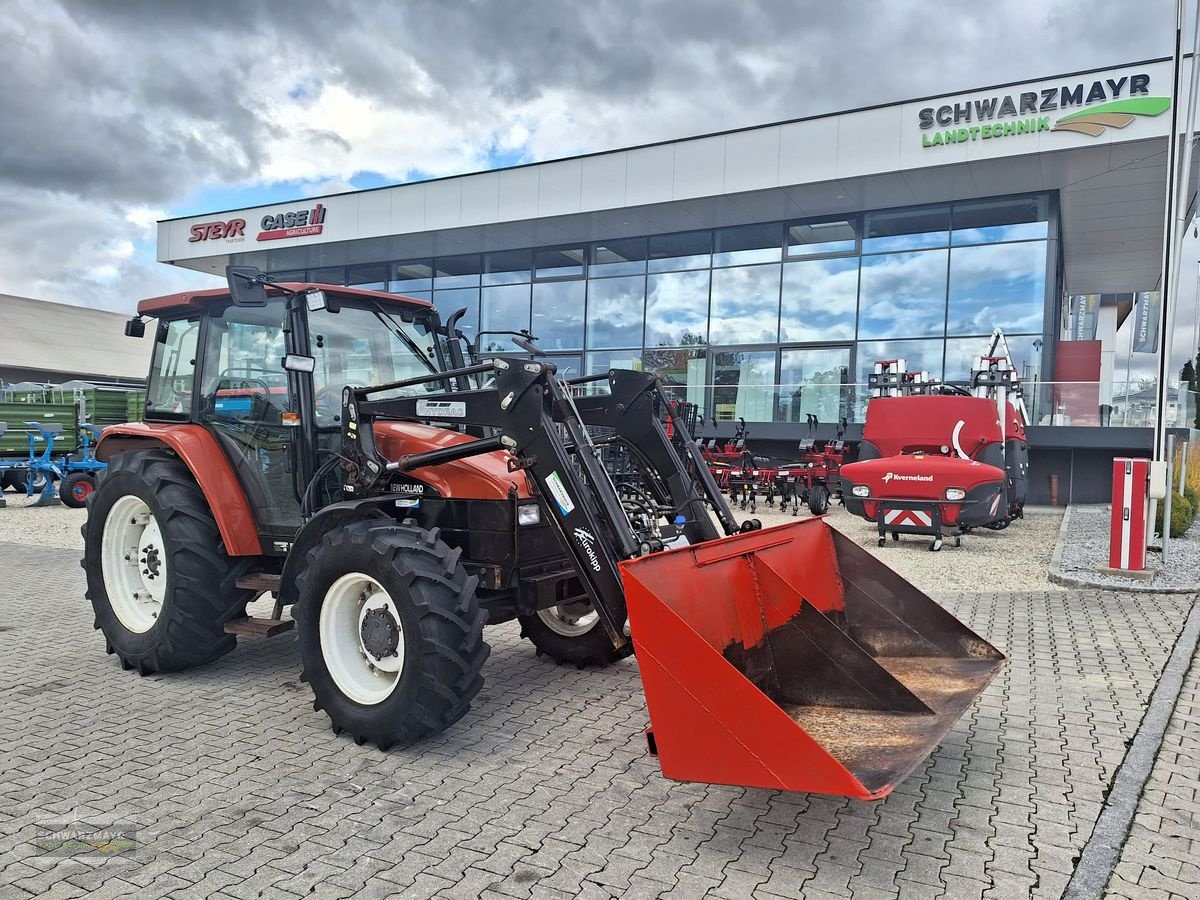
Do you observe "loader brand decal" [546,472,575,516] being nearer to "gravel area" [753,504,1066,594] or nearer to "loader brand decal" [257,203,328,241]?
"gravel area" [753,504,1066,594]

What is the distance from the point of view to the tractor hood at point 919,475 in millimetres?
10805

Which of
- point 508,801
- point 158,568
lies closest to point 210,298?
point 158,568

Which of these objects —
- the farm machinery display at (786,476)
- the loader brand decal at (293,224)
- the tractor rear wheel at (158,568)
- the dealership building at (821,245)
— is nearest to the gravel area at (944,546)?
the farm machinery display at (786,476)

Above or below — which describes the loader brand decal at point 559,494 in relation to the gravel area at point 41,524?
above

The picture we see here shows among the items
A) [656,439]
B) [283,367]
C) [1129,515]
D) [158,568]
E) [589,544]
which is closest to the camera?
[589,544]

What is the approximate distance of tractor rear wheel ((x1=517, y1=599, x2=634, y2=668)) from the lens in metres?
5.37

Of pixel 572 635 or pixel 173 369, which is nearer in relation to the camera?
pixel 572 635

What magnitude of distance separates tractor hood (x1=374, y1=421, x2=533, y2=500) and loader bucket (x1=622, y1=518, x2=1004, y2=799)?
1.15m

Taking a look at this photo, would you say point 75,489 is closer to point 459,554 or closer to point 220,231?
point 459,554

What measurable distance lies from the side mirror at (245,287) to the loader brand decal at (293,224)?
845 inches

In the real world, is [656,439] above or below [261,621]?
above

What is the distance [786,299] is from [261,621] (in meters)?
17.7

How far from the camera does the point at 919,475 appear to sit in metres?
11.1

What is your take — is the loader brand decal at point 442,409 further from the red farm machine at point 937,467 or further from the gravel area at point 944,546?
the red farm machine at point 937,467
